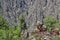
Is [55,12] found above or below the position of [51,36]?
below

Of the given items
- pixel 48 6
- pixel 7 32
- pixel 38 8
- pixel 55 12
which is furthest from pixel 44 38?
pixel 38 8

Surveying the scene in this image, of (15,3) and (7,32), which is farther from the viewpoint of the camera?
(15,3)

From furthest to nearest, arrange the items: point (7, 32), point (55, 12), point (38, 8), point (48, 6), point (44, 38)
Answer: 1. point (38, 8)
2. point (48, 6)
3. point (55, 12)
4. point (7, 32)
5. point (44, 38)

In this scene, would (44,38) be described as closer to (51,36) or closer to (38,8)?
(51,36)

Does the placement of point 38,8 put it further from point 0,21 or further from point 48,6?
point 0,21

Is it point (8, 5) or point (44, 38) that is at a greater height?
point (44, 38)

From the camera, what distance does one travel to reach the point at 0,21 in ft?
47.1

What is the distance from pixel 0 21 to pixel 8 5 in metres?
88.4

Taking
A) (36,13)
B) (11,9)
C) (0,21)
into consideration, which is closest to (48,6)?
(36,13)

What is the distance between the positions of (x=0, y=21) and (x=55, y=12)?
6817cm

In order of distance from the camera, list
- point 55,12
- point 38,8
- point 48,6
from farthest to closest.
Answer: point 38,8, point 48,6, point 55,12

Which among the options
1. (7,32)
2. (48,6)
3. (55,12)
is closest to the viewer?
(7,32)

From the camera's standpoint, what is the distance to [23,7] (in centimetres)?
10019

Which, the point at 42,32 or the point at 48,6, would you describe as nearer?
the point at 42,32
